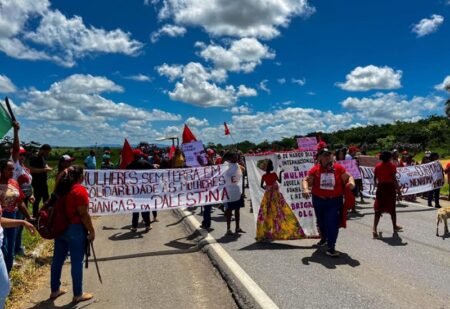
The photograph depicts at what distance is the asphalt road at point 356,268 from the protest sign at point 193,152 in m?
4.26

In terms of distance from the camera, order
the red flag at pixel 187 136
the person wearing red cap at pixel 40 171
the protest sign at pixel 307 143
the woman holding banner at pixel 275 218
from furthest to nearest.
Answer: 1. the protest sign at pixel 307 143
2. the red flag at pixel 187 136
3. the person wearing red cap at pixel 40 171
4. the woman holding banner at pixel 275 218

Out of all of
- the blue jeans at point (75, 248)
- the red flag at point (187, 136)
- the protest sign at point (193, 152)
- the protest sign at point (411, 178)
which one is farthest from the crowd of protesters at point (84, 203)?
the protest sign at point (411, 178)

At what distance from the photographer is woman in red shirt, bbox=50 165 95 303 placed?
5.36 m

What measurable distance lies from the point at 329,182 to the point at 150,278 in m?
3.32

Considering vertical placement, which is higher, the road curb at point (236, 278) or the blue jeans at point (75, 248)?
the blue jeans at point (75, 248)

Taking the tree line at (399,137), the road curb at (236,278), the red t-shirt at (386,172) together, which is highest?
the tree line at (399,137)

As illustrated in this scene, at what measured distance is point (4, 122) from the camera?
6.47 m

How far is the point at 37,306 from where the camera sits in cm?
549

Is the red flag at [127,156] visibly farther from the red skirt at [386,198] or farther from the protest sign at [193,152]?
the red skirt at [386,198]

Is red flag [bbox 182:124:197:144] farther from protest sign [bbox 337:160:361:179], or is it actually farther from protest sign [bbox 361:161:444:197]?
protest sign [bbox 361:161:444:197]

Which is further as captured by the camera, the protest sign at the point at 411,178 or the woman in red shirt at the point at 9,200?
the protest sign at the point at 411,178

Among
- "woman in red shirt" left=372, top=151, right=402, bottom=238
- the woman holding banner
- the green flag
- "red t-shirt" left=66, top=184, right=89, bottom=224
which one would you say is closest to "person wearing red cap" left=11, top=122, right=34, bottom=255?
the green flag

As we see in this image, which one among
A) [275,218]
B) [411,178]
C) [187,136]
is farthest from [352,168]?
[275,218]

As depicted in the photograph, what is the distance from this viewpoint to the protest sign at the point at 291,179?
845 cm
